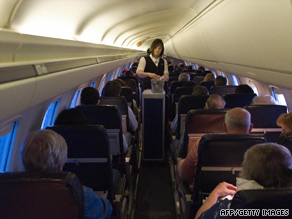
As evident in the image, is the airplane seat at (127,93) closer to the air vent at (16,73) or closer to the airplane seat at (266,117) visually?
the airplane seat at (266,117)

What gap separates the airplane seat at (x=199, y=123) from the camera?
134 inches

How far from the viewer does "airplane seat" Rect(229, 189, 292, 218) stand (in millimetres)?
1295

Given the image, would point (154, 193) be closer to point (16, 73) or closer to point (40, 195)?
point (40, 195)

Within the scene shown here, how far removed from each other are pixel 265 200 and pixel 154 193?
354 cm

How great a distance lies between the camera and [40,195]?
1.51m

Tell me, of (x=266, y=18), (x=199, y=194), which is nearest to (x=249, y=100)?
(x=266, y=18)

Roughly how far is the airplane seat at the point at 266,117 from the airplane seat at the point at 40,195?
9.34 feet

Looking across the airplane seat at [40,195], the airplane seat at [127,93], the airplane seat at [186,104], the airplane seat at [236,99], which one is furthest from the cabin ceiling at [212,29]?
the airplane seat at [127,93]

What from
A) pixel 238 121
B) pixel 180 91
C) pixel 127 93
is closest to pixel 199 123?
pixel 238 121

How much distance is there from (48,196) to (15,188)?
172mm

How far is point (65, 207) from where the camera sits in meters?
1.53

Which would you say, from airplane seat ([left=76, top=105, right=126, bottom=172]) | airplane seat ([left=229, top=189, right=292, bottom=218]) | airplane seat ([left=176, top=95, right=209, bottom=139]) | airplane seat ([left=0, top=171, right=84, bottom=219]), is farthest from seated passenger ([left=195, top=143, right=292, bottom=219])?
airplane seat ([left=176, top=95, right=209, bottom=139])

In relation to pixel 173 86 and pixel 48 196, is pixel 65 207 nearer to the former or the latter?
pixel 48 196

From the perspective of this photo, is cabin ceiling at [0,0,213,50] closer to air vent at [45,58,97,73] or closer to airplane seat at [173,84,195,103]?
air vent at [45,58,97,73]
